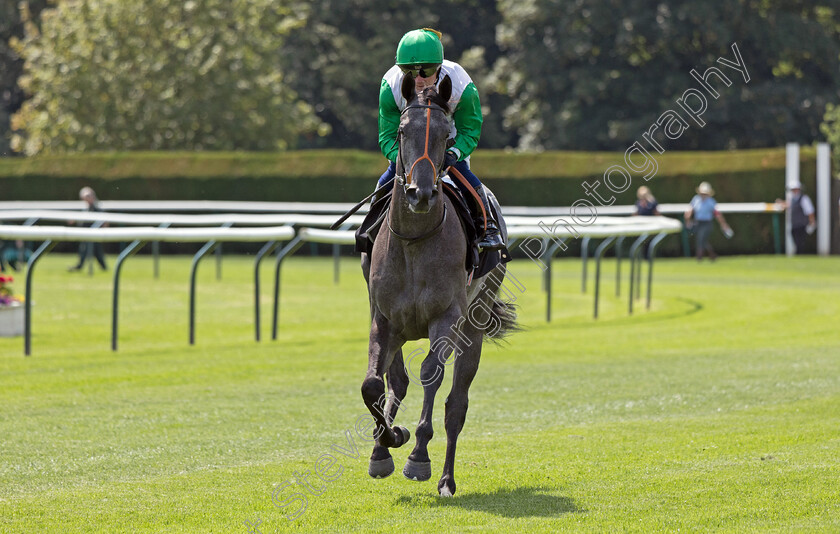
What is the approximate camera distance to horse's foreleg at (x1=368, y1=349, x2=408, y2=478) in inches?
239

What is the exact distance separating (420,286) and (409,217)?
34 cm

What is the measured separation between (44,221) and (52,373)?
15767 mm

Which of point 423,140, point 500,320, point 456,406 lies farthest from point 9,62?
point 423,140

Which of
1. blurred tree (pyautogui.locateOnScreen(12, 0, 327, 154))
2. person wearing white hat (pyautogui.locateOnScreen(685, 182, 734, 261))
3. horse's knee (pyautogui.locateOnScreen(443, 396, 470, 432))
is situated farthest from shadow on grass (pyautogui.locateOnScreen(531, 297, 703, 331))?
blurred tree (pyautogui.locateOnScreen(12, 0, 327, 154))

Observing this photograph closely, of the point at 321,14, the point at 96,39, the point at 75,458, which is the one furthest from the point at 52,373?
the point at 321,14

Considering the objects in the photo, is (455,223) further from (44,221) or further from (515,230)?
(44,221)

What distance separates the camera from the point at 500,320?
7.16m

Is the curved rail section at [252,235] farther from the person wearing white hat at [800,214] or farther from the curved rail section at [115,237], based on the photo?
the person wearing white hat at [800,214]

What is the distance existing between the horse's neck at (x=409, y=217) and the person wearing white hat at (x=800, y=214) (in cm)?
2096

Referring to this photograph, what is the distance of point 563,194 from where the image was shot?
27500 mm

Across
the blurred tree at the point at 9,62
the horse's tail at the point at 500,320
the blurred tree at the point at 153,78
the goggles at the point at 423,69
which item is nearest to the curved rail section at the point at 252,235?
the horse's tail at the point at 500,320

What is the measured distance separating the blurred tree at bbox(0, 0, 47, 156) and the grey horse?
37968 millimetres

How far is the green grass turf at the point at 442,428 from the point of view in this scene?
5.44 metres

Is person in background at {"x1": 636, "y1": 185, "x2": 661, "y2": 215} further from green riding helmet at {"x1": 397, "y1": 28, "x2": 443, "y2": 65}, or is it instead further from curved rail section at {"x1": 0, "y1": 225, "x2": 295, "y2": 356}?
green riding helmet at {"x1": 397, "y1": 28, "x2": 443, "y2": 65}
